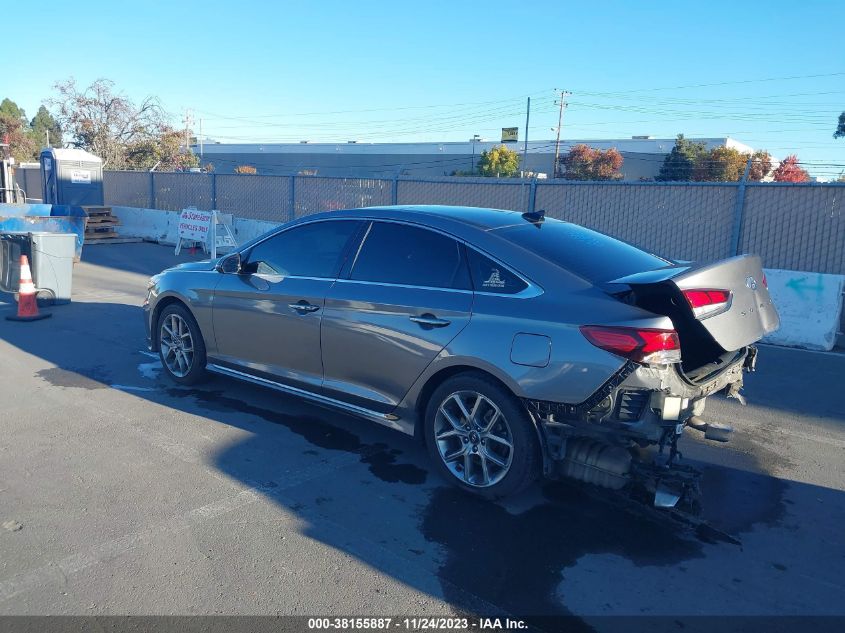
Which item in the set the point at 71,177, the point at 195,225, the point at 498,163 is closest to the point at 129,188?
the point at 71,177

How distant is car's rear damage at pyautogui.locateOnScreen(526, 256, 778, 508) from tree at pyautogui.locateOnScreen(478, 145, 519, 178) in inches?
1895

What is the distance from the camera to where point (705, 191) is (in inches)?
452

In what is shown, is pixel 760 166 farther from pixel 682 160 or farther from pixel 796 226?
pixel 796 226

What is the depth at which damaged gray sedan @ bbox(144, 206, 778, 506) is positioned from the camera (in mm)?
3930

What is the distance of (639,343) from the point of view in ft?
12.5

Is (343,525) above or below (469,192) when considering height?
below

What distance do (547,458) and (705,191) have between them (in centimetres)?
876

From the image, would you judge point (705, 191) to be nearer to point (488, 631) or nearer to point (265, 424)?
point (265, 424)

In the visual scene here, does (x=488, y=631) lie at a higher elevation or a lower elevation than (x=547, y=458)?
lower

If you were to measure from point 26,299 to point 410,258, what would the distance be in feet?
22.3

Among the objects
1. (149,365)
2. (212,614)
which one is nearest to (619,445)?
(212,614)

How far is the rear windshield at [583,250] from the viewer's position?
4414mm

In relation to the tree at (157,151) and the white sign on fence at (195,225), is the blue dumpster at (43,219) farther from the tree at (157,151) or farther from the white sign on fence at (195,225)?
the tree at (157,151)

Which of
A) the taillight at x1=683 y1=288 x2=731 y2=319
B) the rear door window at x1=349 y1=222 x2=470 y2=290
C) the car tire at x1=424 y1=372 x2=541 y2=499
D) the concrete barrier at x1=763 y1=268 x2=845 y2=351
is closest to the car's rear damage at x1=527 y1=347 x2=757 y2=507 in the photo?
the car tire at x1=424 y1=372 x2=541 y2=499
